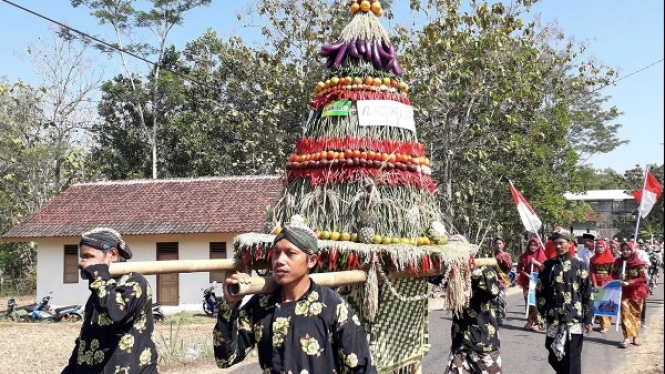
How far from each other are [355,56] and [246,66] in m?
17.9

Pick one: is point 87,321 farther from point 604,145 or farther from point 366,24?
point 604,145

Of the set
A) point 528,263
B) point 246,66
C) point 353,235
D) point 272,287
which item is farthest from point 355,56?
point 246,66

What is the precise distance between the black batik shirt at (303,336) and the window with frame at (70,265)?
1799 cm

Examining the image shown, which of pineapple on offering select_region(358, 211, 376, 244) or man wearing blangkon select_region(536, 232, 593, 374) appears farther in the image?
man wearing blangkon select_region(536, 232, 593, 374)

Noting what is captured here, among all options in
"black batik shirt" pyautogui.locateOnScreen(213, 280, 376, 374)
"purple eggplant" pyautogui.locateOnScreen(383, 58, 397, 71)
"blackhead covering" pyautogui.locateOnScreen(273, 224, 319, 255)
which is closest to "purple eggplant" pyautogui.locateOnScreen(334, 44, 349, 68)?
"purple eggplant" pyautogui.locateOnScreen(383, 58, 397, 71)

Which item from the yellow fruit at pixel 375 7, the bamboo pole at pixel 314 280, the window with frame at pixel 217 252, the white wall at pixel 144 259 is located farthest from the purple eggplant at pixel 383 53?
the window with frame at pixel 217 252

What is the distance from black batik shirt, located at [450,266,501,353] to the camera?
5984mm

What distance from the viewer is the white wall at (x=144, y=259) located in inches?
720

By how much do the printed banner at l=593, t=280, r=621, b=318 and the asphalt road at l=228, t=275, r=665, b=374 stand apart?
0.49m

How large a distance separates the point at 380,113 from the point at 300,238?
7.88ft

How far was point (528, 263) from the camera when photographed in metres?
12.6

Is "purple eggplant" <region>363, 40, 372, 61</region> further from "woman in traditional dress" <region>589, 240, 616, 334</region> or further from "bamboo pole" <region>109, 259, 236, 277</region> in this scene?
"woman in traditional dress" <region>589, 240, 616, 334</region>

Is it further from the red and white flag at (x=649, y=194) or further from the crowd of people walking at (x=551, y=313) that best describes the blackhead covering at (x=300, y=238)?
the red and white flag at (x=649, y=194)

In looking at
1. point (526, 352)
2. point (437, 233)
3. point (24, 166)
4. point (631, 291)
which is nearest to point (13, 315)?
point (24, 166)
